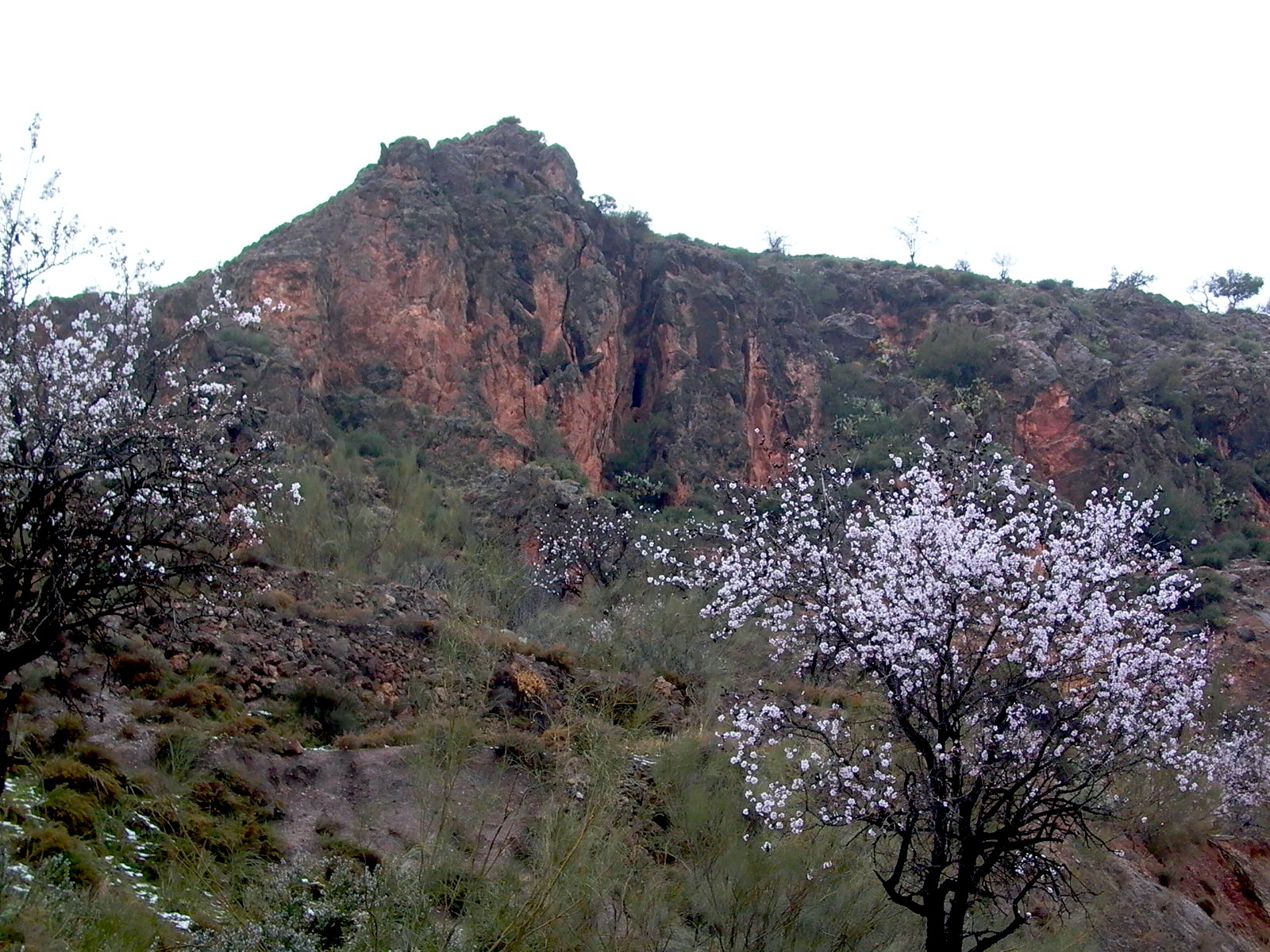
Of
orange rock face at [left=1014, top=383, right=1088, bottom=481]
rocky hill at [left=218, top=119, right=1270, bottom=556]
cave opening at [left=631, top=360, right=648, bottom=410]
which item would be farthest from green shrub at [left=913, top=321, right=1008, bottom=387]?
cave opening at [left=631, top=360, right=648, bottom=410]

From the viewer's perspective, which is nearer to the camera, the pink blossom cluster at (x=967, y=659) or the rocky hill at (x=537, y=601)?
the rocky hill at (x=537, y=601)

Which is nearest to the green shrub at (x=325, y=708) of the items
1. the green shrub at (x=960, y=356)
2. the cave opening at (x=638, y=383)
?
the cave opening at (x=638, y=383)

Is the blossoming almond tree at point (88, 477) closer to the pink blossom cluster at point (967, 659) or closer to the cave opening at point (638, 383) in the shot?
the pink blossom cluster at point (967, 659)

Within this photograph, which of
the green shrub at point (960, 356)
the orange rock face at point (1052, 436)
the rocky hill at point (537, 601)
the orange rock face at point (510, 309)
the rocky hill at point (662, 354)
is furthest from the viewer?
the green shrub at point (960, 356)

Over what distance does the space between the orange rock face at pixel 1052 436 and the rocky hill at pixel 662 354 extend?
0.29 feet

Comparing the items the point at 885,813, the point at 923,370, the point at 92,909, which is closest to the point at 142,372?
the point at 92,909

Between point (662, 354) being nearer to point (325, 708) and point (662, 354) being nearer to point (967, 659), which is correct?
point (325, 708)

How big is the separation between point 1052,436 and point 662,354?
17113 millimetres

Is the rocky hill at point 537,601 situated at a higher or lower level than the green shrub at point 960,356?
lower

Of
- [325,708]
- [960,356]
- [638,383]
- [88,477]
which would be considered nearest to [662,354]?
[638,383]

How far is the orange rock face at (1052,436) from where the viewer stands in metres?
46.0

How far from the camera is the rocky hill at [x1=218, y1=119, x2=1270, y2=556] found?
39531 mm

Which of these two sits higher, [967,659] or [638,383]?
[638,383]

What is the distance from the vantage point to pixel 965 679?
10.4 meters
